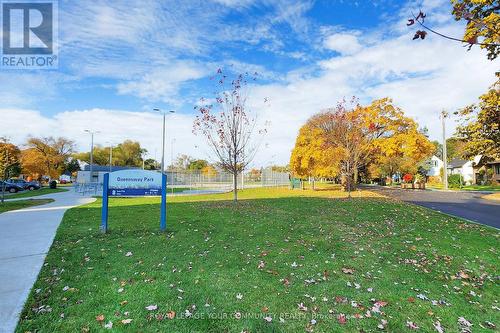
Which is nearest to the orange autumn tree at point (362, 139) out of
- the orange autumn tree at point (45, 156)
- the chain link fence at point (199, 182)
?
the chain link fence at point (199, 182)

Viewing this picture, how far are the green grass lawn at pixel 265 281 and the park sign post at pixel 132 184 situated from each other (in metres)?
1.05

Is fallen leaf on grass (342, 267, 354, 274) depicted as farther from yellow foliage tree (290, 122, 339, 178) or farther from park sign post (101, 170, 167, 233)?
yellow foliage tree (290, 122, 339, 178)

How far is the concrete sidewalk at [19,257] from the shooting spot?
3.53m

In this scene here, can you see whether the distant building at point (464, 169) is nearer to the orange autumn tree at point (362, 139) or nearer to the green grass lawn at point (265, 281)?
the orange autumn tree at point (362, 139)

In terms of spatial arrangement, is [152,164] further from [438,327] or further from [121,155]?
[438,327]

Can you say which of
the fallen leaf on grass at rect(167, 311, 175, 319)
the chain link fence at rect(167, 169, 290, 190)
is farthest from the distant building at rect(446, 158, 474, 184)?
the fallen leaf on grass at rect(167, 311, 175, 319)

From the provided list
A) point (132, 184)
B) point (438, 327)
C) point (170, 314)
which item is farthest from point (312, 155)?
point (170, 314)

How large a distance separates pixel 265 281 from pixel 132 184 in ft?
16.8

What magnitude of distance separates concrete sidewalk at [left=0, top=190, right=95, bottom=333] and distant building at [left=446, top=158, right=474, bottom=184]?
5700 centimetres

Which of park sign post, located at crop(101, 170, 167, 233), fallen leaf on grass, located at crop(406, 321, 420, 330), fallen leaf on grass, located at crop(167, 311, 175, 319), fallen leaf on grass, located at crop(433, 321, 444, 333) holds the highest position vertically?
park sign post, located at crop(101, 170, 167, 233)

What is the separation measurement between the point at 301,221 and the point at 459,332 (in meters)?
6.33

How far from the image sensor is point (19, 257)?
558cm

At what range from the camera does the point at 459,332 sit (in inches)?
124

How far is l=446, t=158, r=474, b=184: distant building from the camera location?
1911 inches
